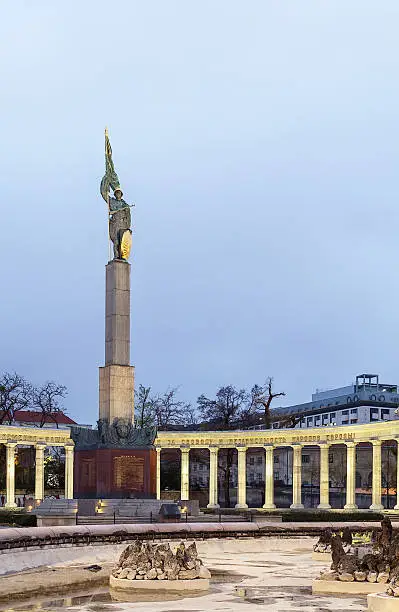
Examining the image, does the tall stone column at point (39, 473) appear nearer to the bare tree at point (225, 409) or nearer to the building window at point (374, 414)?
the bare tree at point (225, 409)

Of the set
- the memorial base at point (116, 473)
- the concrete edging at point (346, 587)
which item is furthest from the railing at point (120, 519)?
the concrete edging at point (346, 587)

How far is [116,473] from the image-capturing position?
2306 inches

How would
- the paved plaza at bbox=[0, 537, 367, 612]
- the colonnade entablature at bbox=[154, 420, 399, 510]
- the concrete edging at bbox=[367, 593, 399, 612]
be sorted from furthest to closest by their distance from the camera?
the colonnade entablature at bbox=[154, 420, 399, 510] < the paved plaza at bbox=[0, 537, 367, 612] < the concrete edging at bbox=[367, 593, 399, 612]

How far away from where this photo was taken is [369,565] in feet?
104

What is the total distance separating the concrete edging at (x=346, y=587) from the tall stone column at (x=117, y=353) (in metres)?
31.5

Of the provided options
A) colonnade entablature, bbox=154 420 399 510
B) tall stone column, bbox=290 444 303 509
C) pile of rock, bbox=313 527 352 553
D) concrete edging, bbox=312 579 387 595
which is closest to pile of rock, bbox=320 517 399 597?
concrete edging, bbox=312 579 387 595

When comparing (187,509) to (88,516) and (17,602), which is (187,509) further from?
(17,602)

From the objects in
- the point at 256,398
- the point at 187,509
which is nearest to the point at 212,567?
the point at 187,509

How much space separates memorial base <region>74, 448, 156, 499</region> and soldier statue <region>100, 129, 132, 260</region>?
13.3m

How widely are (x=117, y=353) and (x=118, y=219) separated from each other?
9.08 meters

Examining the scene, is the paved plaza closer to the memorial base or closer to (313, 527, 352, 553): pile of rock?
(313, 527, 352, 553): pile of rock

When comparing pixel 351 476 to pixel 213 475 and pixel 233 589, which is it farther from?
pixel 233 589

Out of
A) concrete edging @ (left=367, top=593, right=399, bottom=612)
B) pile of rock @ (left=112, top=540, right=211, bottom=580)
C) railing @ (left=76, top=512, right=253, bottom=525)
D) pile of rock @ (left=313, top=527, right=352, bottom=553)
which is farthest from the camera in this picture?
railing @ (left=76, top=512, right=253, bottom=525)

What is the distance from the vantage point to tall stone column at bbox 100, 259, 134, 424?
61.3 metres
